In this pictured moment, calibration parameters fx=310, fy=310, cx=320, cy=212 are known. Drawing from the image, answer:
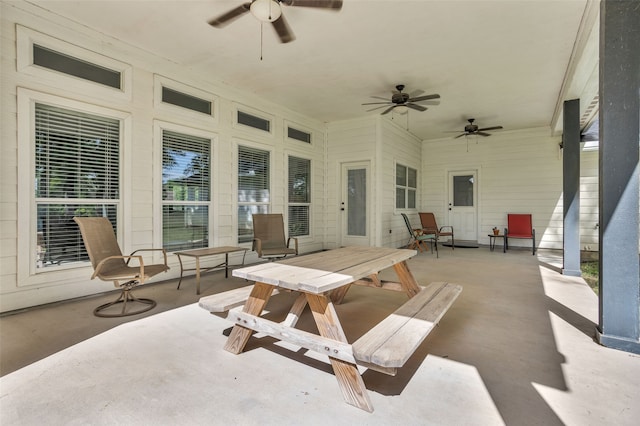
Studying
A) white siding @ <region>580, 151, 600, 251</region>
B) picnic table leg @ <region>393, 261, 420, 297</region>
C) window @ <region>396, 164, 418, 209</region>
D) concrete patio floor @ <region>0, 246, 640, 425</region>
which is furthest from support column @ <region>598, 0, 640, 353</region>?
white siding @ <region>580, 151, 600, 251</region>

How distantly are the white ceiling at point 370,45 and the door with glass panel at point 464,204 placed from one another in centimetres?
294

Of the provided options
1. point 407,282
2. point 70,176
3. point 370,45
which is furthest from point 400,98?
point 70,176

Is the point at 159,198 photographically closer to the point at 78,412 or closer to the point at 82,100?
the point at 82,100

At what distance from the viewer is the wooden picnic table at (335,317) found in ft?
5.08

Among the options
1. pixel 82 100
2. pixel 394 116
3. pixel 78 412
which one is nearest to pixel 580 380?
pixel 78 412

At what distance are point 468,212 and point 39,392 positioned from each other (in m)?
8.86

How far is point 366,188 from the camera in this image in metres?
6.86

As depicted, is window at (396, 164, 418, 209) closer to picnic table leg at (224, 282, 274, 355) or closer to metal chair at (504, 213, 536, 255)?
metal chair at (504, 213, 536, 255)

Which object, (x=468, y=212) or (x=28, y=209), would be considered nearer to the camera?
(x=28, y=209)

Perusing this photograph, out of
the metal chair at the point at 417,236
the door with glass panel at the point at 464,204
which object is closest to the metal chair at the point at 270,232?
the metal chair at the point at 417,236

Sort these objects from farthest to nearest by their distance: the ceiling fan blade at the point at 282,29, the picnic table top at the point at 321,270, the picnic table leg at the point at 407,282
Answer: the picnic table leg at the point at 407,282, the ceiling fan blade at the point at 282,29, the picnic table top at the point at 321,270

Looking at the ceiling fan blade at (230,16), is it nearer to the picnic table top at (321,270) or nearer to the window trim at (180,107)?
the window trim at (180,107)

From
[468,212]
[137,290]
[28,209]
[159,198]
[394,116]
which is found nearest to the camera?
[28,209]

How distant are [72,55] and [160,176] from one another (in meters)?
1.55
